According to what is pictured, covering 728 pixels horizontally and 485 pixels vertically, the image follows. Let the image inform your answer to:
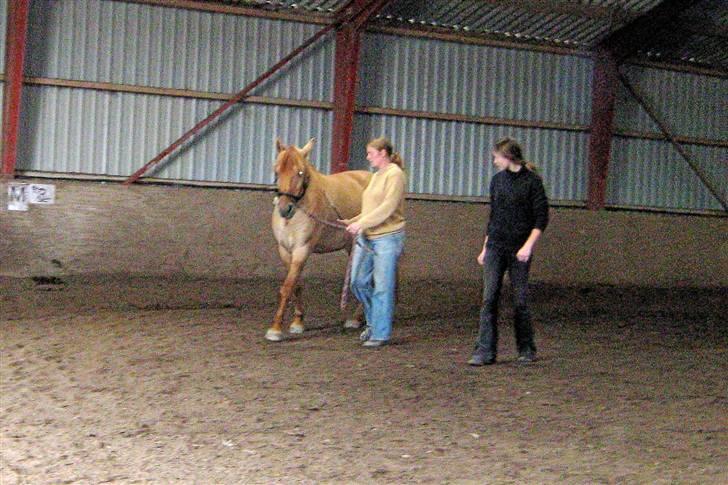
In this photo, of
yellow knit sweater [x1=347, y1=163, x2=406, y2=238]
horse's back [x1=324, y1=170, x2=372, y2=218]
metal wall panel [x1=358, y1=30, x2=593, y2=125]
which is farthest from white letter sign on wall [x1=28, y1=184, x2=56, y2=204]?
yellow knit sweater [x1=347, y1=163, x2=406, y2=238]

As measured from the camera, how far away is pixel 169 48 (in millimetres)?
13797

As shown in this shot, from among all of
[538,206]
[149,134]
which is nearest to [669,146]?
[149,134]

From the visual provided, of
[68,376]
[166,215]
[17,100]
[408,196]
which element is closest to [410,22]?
[408,196]

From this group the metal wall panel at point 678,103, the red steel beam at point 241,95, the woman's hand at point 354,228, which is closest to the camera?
the woman's hand at point 354,228

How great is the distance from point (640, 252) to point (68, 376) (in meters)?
10.7

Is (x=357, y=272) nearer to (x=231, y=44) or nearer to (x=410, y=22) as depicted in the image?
(x=231, y=44)

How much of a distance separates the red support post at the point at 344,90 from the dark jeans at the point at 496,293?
6612 mm

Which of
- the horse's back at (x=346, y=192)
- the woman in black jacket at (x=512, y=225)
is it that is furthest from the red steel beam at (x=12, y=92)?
the woman in black jacket at (x=512, y=225)

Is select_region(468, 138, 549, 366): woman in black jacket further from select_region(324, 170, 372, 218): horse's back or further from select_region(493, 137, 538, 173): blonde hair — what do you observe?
select_region(324, 170, 372, 218): horse's back

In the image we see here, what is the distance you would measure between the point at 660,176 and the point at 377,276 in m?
9.77

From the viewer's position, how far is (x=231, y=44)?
46.3ft

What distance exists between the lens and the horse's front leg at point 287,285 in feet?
30.1

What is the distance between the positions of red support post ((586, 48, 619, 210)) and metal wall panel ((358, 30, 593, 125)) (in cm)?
18

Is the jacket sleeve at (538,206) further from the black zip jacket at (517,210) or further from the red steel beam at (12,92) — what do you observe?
the red steel beam at (12,92)
